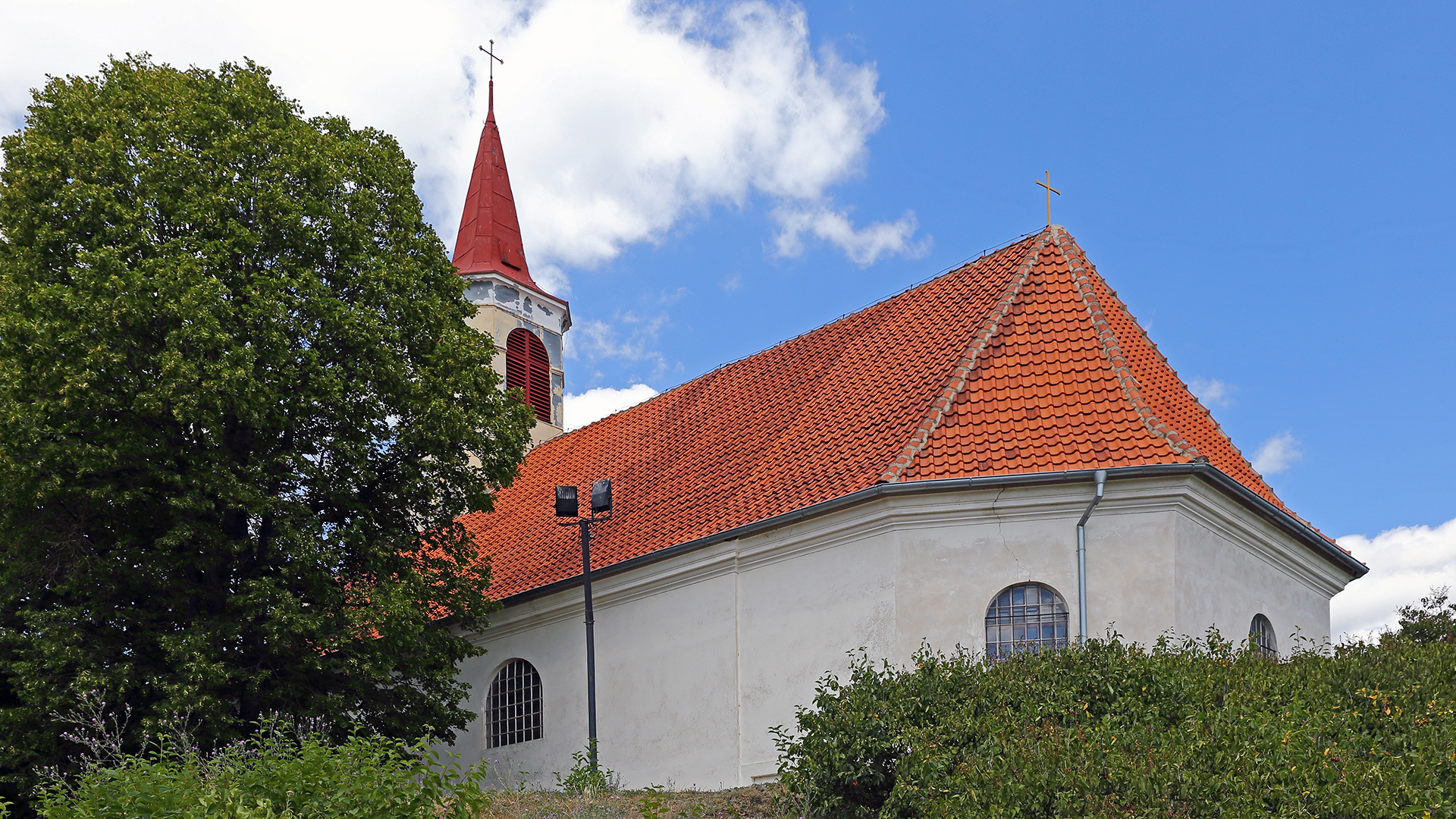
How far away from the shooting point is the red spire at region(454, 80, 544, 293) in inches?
1229

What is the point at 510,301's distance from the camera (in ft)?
102

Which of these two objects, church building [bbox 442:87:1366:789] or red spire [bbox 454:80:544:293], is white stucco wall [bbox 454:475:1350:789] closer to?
church building [bbox 442:87:1366:789]

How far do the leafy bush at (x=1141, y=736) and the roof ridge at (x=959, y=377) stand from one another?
11.2 feet

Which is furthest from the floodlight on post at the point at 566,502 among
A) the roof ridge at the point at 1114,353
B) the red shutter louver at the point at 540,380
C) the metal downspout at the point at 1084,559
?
the red shutter louver at the point at 540,380

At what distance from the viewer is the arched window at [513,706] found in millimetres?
20266

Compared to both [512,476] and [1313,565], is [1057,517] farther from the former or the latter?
[512,476]

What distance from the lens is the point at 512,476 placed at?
18.2 m

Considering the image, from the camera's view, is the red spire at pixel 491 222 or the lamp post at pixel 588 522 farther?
the red spire at pixel 491 222

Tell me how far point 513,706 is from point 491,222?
14552 mm

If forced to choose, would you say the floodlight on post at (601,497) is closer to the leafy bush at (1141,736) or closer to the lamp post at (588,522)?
the lamp post at (588,522)

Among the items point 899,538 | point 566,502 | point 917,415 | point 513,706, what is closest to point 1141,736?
point 899,538

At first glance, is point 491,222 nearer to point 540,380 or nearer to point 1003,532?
point 540,380

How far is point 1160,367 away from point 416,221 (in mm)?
11111

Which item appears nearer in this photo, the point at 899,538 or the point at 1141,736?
the point at 1141,736
